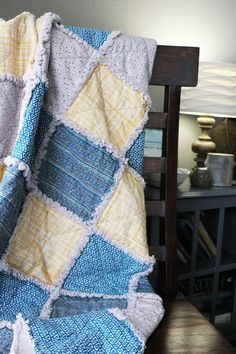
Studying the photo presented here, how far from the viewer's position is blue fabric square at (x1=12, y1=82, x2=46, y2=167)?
50 cm

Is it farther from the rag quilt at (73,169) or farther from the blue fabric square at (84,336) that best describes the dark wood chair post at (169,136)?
the blue fabric square at (84,336)

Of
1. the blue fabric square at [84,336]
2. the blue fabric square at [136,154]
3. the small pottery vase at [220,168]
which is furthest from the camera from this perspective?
the small pottery vase at [220,168]

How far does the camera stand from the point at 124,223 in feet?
1.90

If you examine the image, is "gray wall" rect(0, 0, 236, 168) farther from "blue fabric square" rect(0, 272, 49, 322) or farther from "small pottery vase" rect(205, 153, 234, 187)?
"blue fabric square" rect(0, 272, 49, 322)

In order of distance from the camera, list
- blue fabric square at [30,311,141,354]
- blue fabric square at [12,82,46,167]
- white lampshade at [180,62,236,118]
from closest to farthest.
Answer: blue fabric square at [30,311,141,354] → blue fabric square at [12,82,46,167] → white lampshade at [180,62,236,118]

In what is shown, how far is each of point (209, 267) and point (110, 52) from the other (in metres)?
0.76

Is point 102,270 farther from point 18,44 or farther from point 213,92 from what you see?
point 213,92

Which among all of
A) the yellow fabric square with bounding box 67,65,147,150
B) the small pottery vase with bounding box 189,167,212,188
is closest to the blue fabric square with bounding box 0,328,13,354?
the yellow fabric square with bounding box 67,65,147,150

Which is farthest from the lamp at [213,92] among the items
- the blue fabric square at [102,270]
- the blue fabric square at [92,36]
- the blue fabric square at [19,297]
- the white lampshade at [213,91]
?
the blue fabric square at [19,297]

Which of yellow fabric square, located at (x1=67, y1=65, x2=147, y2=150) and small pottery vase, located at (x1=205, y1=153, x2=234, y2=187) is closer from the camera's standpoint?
yellow fabric square, located at (x1=67, y1=65, x2=147, y2=150)

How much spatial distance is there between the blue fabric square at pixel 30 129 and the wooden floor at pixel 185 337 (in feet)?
1.06

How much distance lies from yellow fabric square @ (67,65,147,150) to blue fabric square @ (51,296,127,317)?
9.5 inches

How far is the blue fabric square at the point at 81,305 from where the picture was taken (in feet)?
1.73

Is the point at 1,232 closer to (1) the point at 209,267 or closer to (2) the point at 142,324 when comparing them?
(2) the point at 142,324
